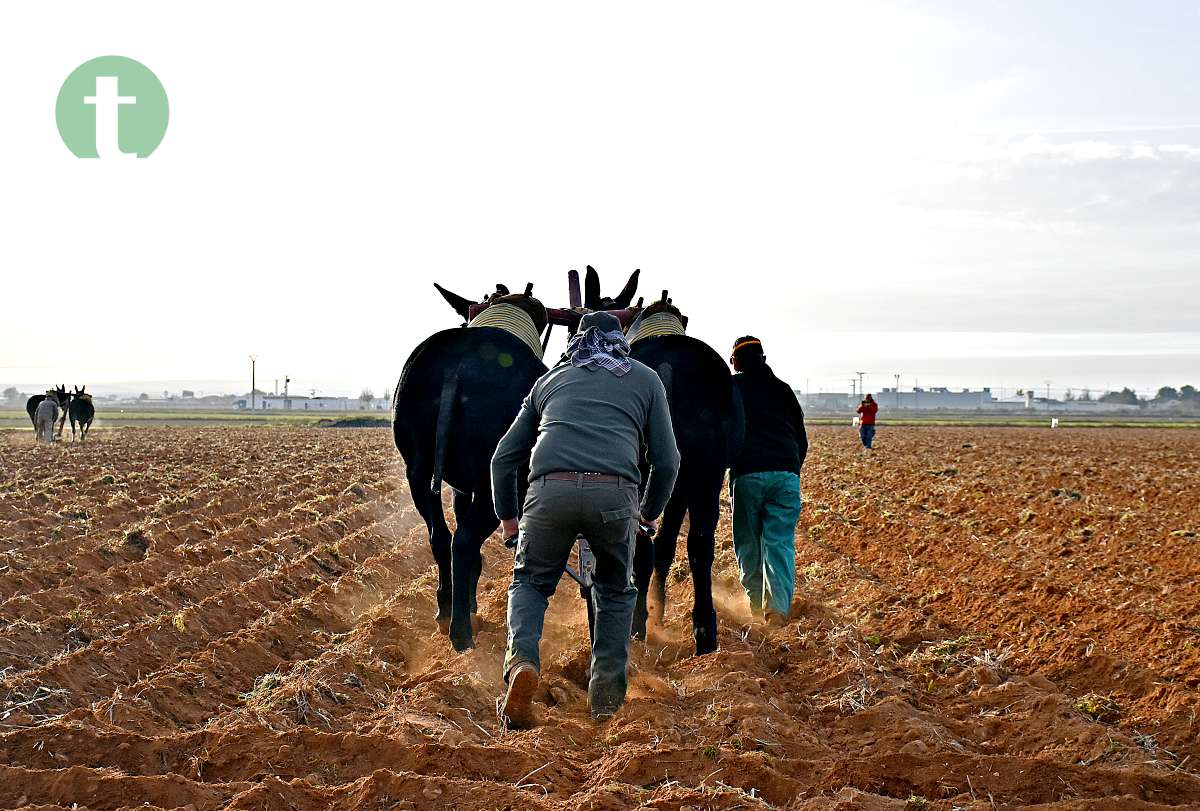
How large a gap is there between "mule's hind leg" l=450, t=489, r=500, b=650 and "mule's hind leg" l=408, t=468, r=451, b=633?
244mm

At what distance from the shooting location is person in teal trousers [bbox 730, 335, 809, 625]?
7.41m

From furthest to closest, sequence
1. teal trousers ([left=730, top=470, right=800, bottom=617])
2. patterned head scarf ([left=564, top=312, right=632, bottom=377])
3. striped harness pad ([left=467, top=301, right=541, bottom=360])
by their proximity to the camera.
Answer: teal trousers ([left=730, top=470, right=800, bottom=617]) → striped harness pad ([left=467, top=301, right=541, bottom=360]) → patterned head scarf ([left=564, top=312, right=632, bottom=377])

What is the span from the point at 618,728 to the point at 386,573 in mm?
5151

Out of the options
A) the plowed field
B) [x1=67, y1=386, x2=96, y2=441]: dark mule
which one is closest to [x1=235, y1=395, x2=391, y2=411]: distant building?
[x1=67, y1=386, x2=96, y2=441]: dark mule

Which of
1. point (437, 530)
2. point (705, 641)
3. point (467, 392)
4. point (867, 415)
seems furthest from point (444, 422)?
point (867, 415)

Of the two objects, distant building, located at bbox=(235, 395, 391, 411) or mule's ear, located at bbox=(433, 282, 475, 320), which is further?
distant building, located at bbox=(235, 395, 391, 411)

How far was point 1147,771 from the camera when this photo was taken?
4.13m

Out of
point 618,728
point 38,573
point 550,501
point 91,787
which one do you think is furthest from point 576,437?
point 38,573

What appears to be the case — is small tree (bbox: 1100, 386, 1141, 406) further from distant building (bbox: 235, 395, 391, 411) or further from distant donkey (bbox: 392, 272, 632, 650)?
distant donkey (bbox: 392, 272, 632, 650)

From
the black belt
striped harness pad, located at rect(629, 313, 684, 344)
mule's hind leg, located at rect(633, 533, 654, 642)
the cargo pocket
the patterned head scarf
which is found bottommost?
mule's hind leg, located at rect(633, 533, 654, 642)

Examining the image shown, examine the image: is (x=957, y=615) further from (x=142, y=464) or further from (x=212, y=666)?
(x=142, y=464)

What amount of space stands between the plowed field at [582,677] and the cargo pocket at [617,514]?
981mm

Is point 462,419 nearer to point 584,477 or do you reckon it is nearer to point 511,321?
point 511,321

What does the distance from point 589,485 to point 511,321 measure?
7.70 feet
